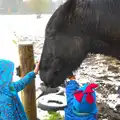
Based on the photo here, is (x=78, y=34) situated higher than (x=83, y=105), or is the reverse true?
(x=78, y=34)

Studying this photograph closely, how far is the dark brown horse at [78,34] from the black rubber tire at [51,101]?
172 centimetres

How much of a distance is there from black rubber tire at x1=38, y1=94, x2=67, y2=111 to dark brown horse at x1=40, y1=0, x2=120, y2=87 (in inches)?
67.7

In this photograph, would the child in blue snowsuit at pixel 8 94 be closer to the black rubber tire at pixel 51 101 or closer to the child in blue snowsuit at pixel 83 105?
the child in blue snowsuit at pixel 83 105

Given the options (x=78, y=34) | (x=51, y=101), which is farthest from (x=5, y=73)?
(x=51, y=101)

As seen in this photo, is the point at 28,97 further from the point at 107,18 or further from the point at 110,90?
the point at 110,90

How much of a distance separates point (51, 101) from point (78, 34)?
7.88 feet

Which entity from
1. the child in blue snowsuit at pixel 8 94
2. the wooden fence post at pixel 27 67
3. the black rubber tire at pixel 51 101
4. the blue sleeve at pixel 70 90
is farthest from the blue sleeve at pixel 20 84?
the black rubber tire at pixel 51 101

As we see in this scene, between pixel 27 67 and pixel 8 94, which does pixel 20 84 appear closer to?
pixel 8 94

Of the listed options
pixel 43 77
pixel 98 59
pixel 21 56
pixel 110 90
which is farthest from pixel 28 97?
pixel 98 59

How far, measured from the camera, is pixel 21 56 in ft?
10.8

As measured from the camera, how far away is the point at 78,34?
240 centimetres

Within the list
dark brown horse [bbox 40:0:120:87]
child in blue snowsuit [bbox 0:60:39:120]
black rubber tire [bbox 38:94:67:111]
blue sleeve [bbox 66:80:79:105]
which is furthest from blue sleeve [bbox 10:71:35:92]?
black rubber tire [bbox 38:94:67:111]

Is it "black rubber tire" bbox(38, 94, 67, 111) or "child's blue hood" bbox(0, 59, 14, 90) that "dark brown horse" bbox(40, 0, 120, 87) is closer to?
"child's blue hood" bbox(0, 59, 14, 90)

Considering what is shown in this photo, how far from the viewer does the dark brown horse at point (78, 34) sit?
2256 mm
